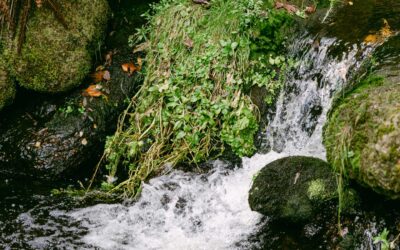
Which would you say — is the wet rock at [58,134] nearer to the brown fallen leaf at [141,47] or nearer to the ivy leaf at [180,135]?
the brown fallen leaf at [141,47]

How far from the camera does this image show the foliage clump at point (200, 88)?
471 centimetres

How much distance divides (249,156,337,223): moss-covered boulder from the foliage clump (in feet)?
3.05

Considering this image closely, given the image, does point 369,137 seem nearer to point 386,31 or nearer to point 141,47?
point 386,31

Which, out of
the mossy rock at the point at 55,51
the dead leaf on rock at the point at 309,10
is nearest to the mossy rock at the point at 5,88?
the mossy rock at the point at 55,51

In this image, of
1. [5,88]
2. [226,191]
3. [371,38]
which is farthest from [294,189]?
[5,88]

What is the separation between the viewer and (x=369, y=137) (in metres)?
3.17

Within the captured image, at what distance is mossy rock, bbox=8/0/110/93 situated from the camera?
4.83 meters

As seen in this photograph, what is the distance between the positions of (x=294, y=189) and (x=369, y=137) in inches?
32.1

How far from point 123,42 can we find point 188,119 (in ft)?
5.31

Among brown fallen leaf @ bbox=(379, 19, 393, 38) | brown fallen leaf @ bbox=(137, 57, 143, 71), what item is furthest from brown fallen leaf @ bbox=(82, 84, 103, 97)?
brown fallen leaf @ bbox=(379, 19, 393, 38)

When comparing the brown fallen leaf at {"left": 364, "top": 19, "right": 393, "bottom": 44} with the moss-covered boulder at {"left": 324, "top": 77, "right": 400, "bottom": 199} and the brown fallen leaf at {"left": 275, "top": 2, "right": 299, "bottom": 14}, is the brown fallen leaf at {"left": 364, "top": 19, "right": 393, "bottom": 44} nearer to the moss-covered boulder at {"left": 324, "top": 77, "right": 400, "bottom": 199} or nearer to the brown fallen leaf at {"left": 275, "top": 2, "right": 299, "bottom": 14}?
the moss-covered boulder at {"left": 324, "top": 77, "right": 400, "bottom": 199}

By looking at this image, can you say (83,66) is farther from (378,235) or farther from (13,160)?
(378,235)

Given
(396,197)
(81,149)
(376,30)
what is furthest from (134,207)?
(376,30)

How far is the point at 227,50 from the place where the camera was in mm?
4973
